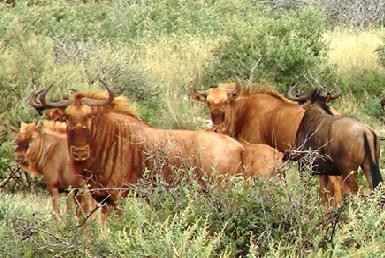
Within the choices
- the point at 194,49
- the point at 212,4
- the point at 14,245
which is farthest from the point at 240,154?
the point at 212,4

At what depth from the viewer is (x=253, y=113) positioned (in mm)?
14109

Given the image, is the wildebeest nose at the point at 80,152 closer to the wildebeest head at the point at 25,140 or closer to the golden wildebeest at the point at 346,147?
the wildebeest head at the point at 25,140

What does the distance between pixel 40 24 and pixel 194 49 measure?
384 centimetres

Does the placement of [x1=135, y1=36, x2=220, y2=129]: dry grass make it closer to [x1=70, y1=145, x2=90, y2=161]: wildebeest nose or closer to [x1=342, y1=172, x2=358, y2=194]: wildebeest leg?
[x1=342, y1=172, x2=358, y2=194]: wildebeest leg

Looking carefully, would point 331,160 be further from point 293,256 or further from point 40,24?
point 40,24

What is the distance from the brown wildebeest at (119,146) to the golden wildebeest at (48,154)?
3.55 feet

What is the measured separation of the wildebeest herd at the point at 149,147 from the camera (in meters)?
10.1

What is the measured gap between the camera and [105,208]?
32.4 feet

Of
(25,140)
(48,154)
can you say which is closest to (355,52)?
(25,140)

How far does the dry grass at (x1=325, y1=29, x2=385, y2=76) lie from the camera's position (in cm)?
2259

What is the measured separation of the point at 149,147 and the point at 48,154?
88.4 inches

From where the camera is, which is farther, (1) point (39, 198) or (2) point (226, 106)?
(2) point (226, 106)

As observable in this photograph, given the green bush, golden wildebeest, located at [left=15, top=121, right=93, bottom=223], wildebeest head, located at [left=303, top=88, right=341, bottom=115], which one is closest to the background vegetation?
the green bush

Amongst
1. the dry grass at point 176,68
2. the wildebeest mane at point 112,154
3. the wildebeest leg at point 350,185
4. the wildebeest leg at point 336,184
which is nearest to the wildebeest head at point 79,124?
the wildebeest mane at point 112,154
